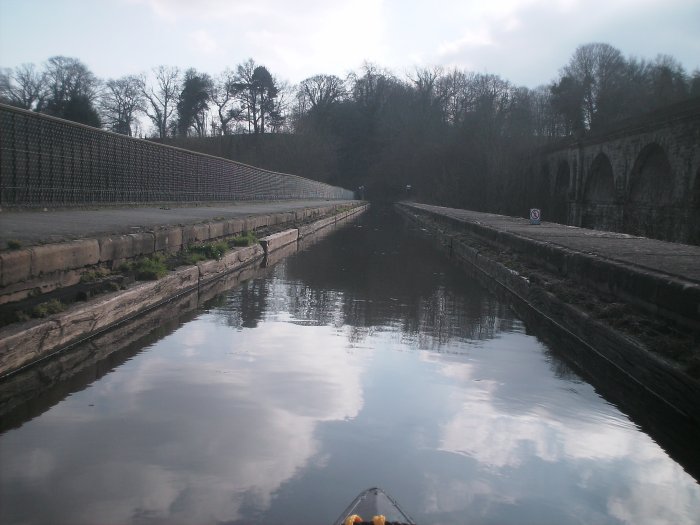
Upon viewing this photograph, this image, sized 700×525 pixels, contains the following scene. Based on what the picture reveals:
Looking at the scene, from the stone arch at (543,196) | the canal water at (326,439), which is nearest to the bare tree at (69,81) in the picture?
the stone arch at (543,196)

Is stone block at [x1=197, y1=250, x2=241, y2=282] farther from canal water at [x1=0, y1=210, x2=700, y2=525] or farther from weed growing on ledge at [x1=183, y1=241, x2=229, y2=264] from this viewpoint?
canal water at [x1=0, y1=210, x2=700, y2=525]

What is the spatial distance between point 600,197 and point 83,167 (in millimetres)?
36772

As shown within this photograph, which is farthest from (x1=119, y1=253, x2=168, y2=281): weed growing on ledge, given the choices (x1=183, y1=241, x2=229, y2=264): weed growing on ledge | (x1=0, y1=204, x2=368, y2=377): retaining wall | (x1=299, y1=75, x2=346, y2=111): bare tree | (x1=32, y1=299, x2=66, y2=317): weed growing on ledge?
(x1=299, y1=75, x2=346, y2=111): bare tree

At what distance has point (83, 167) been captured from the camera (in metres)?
13.8

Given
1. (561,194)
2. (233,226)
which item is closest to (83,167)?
(233,226)

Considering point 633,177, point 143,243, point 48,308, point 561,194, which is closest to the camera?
point 48,308

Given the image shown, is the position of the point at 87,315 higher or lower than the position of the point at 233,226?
lower

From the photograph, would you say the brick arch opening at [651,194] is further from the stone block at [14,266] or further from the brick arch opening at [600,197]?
the stone block at [14,266]

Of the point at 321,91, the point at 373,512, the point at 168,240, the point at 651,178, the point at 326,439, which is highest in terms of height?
the point at 321,91

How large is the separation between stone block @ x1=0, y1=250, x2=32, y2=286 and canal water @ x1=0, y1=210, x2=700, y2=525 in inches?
46.2

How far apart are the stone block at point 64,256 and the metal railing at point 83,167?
14.7 feet

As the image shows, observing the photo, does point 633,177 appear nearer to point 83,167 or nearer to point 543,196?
point 543,196

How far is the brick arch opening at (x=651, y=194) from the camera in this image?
28469 millimetres

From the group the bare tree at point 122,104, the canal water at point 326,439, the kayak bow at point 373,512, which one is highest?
the bare tree at point 122,104
